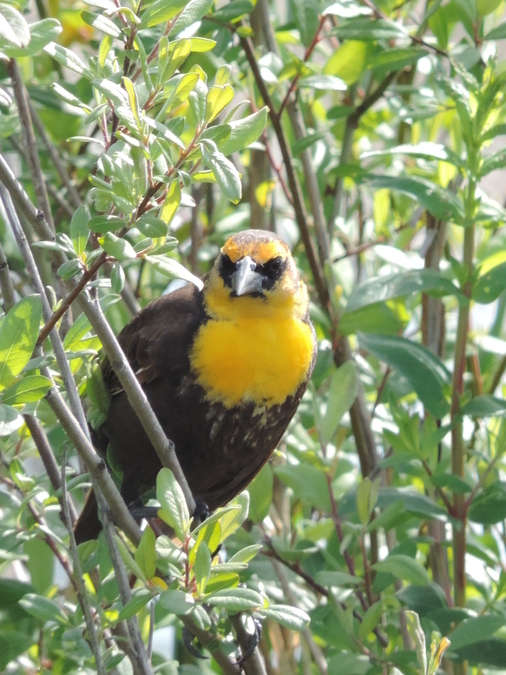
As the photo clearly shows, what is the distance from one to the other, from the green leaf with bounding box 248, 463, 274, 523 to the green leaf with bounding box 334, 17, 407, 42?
0.95m

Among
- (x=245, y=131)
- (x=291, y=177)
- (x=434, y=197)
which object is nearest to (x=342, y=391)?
(x=434, y=197)

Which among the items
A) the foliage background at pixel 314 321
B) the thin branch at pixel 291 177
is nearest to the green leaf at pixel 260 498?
the foliage background at pixel 314 321

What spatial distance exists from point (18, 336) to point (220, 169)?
0.33 metres

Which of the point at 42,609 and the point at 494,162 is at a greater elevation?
the point at 494,162

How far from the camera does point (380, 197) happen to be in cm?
249

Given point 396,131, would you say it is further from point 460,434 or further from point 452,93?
point 460,434

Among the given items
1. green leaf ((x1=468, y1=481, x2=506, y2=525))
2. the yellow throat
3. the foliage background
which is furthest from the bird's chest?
green leaf ((x1=468, y1=481, x2=506, y2=525))

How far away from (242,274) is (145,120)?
0.93 metres

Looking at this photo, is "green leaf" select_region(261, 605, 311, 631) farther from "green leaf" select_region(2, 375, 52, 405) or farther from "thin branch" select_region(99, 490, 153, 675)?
"green leaf" select_region(2, 375, 52, 405)

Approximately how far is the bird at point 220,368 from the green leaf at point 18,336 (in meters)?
0.79

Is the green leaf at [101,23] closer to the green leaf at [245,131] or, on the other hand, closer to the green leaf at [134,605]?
the green leaf at [245,131]

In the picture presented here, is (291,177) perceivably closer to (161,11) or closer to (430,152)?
(430,152)

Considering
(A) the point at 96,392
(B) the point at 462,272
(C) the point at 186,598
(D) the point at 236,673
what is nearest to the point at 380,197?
(B) the point at 462,272

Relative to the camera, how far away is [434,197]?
1843 millimetres
